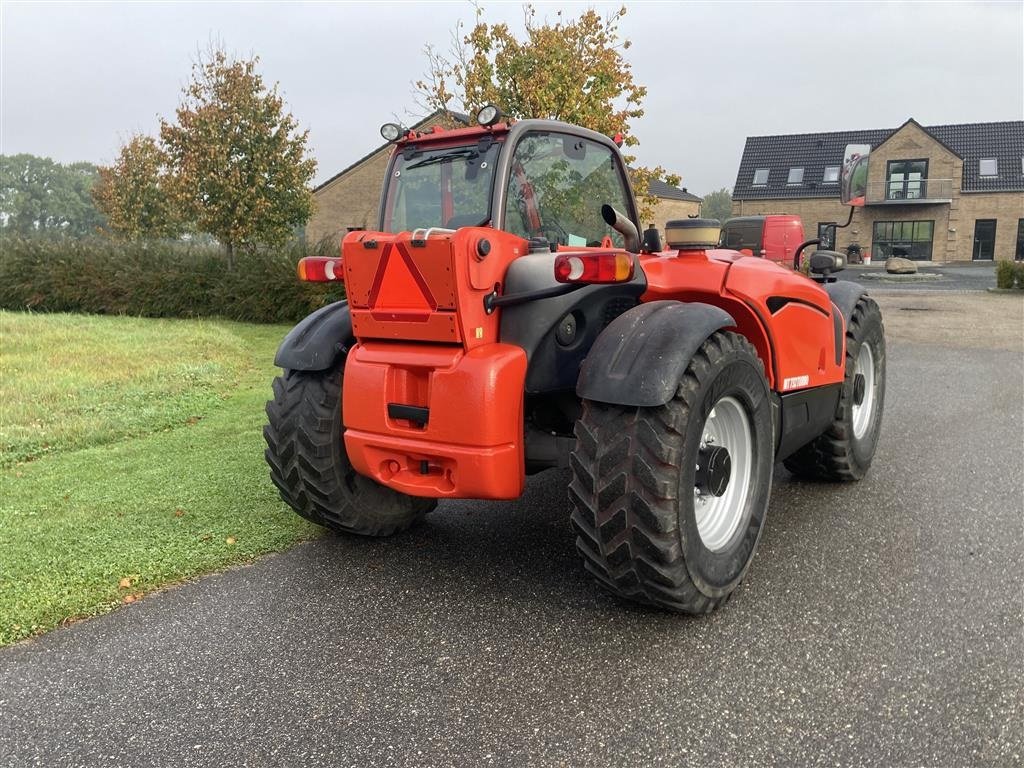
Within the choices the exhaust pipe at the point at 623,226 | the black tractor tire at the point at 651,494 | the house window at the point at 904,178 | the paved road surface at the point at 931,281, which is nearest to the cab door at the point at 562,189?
the exhaust pipe at the point at 623,226

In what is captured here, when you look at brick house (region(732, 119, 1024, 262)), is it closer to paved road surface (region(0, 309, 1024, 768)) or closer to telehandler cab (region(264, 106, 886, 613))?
telehandler cab (region(264, 106, 886, 613))

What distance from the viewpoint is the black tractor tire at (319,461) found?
3666 mm

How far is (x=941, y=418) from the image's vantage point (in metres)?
6.99

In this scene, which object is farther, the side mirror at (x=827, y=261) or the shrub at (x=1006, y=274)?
the shrub at (x=1006, y=274)

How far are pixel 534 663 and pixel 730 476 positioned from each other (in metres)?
1.23

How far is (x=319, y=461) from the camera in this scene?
12.0 ft

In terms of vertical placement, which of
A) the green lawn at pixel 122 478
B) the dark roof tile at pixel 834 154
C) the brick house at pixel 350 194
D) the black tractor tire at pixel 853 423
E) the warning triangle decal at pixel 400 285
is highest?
the dark roof tile at pixel 834 154

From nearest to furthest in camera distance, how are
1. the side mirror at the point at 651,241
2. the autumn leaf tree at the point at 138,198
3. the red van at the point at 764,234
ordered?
the side mirror at the point at 651,241 < the red van at the point at 764,234 < the autumn leaf tree at the point at 138,198

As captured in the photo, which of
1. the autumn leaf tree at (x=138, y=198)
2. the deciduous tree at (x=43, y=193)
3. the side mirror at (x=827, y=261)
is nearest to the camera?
the side mirror at (x=827, y=261)

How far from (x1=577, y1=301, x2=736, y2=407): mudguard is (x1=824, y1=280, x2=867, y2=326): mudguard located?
2026mm

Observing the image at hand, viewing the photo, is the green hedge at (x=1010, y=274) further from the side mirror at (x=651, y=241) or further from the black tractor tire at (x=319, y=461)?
the black tractor tire at (x=319, y=461)

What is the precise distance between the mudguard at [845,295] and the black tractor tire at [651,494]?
6.65ft

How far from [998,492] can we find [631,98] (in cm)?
1063

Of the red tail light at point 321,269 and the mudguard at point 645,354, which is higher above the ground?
the red tail light at point 321,269
